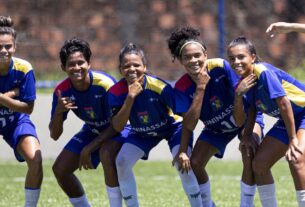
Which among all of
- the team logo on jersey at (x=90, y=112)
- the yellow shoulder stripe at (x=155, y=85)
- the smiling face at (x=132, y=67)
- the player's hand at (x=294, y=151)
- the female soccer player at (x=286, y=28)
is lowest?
the player's hand at (x=294, y=151)

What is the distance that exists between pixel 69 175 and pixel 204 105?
4.31ft

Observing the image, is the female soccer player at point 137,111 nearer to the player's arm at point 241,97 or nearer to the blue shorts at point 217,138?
the blue shorts at point 217,138

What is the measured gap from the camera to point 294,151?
21.0 feet

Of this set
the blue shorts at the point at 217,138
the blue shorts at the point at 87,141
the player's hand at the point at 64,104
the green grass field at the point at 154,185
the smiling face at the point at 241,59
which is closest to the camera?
the smiling face at the point at 241,59

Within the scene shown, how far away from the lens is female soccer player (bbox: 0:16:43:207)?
7137 millimetres

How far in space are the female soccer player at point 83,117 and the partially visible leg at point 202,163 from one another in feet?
2.12

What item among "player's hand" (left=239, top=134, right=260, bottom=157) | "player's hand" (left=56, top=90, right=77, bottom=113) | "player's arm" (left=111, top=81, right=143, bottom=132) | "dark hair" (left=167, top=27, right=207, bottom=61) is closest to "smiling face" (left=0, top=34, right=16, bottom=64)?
"player's hand" (left=56, top=90, right=77, bottom=113)

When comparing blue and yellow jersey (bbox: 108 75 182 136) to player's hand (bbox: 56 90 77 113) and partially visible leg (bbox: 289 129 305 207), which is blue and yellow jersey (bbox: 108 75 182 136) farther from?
partially visible leg (bbox: 289 129 305 207)

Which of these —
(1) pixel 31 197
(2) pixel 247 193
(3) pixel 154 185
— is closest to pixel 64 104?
(1) pixel 31 197

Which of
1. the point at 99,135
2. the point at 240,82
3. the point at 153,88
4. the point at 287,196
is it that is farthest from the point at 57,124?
the point at 287,196

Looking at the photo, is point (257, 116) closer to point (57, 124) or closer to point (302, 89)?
point (302, 89)

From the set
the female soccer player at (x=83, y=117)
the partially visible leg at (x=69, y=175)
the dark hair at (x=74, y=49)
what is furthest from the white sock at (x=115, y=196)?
the dark hair at (x=74, y=49)

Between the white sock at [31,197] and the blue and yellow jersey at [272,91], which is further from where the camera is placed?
the white sock at [31,197]

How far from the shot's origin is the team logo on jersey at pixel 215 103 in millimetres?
7102
